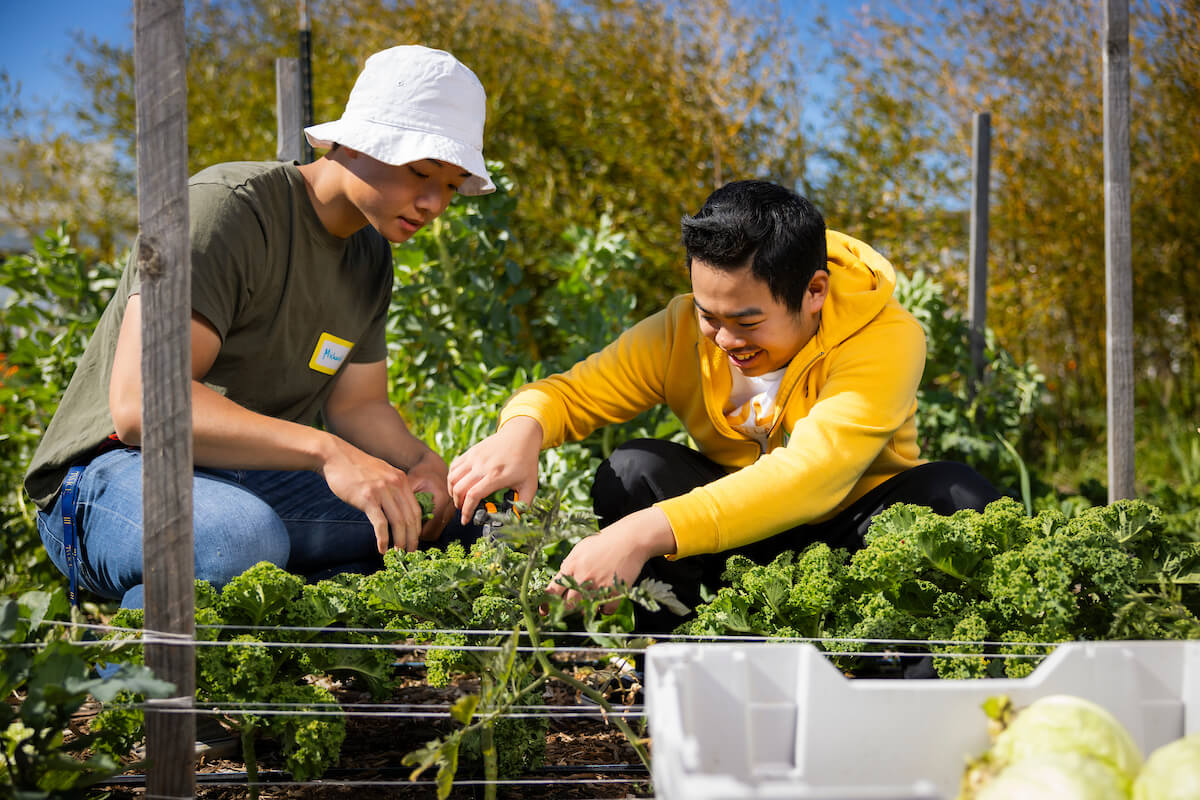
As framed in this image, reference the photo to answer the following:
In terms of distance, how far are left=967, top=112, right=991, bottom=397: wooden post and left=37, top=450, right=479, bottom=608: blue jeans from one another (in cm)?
264

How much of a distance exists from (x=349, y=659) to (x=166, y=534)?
384 mm

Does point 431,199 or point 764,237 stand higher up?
point 431,199

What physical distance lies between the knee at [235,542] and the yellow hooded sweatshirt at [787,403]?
546 millimetres

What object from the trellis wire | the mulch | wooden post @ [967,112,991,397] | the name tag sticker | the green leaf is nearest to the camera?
the green leaf

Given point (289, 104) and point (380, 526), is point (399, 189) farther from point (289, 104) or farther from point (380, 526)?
point (289, 104)

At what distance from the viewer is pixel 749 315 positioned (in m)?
1.85

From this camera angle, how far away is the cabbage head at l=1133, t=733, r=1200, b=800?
3.07 ft

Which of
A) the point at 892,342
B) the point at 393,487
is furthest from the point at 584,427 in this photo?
the point at 892,342

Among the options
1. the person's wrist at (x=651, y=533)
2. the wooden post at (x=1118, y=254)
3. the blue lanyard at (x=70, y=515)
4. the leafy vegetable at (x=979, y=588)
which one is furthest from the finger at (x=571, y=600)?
the wooden post at (x=1118, y=254)

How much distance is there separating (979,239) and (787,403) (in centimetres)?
218

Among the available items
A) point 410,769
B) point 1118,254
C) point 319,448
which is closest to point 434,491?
point 319,448

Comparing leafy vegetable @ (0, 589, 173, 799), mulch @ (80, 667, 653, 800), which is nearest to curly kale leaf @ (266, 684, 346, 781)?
mulch @ (80, 667, 653, 800)

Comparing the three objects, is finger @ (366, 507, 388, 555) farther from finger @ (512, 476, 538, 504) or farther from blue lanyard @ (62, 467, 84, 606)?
blue lanyard @ (62, 467, 84, 606)

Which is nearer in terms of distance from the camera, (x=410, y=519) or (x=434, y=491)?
(x=410, y=519)
